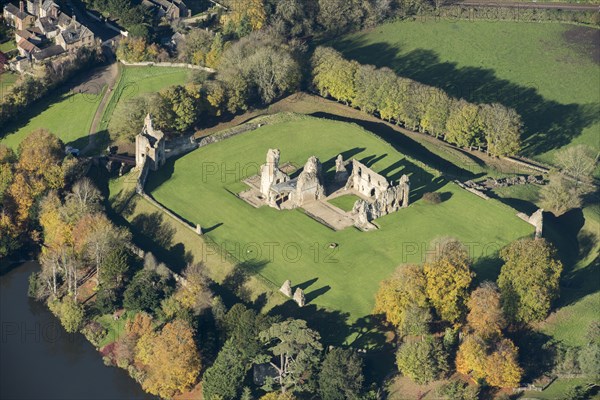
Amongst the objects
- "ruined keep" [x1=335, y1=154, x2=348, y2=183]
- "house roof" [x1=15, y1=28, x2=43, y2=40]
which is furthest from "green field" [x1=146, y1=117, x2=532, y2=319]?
"house roof" [x1=15, y1=28, x2=43, y2=40]

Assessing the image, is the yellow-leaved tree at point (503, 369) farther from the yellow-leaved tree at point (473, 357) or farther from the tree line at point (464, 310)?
the yellow-leaved tree at point (473, 357)

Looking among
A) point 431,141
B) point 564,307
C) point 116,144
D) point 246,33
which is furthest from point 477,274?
point 246,33

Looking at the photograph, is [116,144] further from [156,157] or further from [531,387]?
[531,387]

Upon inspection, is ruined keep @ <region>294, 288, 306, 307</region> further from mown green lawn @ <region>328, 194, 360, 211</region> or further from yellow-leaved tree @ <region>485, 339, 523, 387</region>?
yellow-leaved tree @ <region>485, 339, 523, 387</region>

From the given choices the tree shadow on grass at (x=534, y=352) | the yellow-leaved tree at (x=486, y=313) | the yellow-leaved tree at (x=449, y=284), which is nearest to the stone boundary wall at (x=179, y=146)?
the yellow-leaved tree at (x=449, y=284)

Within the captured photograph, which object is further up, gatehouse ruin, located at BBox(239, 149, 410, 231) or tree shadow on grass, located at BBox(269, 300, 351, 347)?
gatehouse ruin, located at BBox(239, 149, 410, 231)

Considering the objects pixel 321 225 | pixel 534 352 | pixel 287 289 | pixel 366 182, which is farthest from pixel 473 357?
pixel 366 182

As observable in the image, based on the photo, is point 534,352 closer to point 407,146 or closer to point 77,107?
point 407,146
